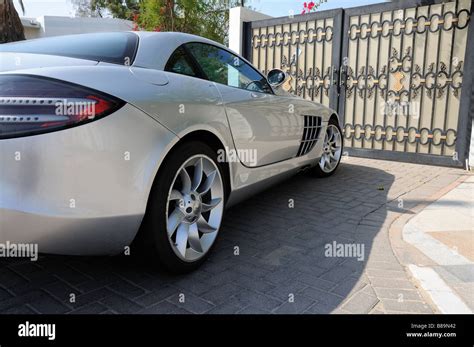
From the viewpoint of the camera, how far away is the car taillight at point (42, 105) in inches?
67.2

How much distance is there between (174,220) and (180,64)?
3.41 ft

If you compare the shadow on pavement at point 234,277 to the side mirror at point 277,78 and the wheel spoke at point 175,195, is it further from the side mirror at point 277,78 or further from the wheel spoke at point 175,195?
the side mirror at point 277,78

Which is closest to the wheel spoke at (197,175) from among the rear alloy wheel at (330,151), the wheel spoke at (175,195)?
the wheel spoke at (175,195)

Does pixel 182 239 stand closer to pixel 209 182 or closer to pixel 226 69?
pixel 209 182

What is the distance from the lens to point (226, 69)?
10.6 feet

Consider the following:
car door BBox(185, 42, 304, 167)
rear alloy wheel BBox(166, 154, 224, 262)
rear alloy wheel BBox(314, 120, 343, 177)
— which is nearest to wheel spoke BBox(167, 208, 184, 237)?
rear alloy wheel BBox(166, 154, 224, 262)

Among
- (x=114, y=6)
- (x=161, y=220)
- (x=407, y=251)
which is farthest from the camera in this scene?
(x=114, y=6)

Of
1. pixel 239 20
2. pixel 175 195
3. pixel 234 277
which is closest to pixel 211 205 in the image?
pixel 175 195

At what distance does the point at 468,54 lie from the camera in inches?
231

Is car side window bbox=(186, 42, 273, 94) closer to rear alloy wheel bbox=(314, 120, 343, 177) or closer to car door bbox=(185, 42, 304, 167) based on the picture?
car door bbox=(185, 42, 304, 167)

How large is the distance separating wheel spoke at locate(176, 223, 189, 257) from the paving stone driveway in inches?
7.6

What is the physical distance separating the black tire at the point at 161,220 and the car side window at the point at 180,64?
538 millimetres
